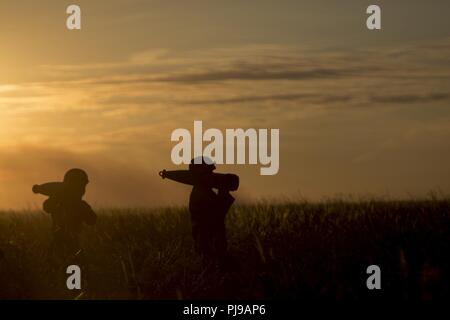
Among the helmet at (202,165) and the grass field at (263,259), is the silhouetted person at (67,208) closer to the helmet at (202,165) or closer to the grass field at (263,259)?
the grass field at (263,259)

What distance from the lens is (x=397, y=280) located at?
31.6 ft

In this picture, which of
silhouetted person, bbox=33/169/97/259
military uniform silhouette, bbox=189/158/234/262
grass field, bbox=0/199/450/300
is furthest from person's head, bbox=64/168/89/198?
military uniform silhouette, bbox=189/158/234/262

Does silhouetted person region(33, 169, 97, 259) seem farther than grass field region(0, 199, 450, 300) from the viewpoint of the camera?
Yes

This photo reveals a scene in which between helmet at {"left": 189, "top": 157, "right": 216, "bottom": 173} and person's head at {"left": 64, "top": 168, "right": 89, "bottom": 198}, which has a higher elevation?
helmet at {"left": 189, "top": 157, "right": 216, "bottom": 173}

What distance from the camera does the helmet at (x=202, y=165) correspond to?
1077 centimetres

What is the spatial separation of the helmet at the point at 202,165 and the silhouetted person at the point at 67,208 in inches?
83.1

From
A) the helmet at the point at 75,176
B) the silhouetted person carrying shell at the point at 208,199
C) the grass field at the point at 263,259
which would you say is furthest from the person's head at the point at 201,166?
the helmet at the point at 75,176

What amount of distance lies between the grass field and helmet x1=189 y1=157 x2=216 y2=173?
A: 1.36 meters

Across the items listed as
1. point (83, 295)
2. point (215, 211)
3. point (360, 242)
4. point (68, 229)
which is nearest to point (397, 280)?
point (360, 242)

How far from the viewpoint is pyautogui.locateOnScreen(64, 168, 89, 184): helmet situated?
39.3 ft

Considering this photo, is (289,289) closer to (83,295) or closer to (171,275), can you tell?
(171,275)

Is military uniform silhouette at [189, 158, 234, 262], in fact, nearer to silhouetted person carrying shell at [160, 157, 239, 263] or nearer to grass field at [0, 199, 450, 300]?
silhouetted person carrying shell at [160, 157, 239, 263]

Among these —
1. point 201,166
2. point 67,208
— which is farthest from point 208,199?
point 67,208

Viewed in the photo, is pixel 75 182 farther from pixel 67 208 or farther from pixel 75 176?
pixel 67 208
